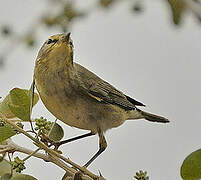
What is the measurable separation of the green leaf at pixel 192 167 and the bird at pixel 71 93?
37.6 inches

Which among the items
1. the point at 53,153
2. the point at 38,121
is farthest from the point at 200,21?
the point at 38,121

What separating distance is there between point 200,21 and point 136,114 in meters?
2.13

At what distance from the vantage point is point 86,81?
2.67m

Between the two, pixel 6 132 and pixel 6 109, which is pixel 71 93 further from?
pixel 6 132

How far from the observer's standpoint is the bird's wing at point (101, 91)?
8.66 ft

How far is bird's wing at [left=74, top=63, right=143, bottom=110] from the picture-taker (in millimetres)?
2639

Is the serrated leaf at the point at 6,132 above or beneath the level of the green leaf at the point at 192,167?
beneath

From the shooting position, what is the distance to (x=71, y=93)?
2.45 metres

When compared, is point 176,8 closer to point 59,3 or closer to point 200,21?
point 200,21

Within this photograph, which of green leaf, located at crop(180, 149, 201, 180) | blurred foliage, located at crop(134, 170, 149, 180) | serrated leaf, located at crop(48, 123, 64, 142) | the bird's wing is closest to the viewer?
green leaf, located at crop(180, 149, 201, 180)

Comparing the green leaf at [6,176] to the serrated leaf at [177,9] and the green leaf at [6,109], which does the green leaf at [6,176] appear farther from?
the serrated leaf at [177,9]

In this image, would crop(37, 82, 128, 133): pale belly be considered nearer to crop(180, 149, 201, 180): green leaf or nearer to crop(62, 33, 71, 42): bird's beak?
crop(62, 33, 71, 42): bird's beak

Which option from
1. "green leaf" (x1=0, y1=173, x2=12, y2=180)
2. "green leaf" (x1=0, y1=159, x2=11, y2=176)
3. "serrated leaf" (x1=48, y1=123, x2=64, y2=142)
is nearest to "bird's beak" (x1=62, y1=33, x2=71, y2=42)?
"serrated leaf" (x1=48, y1=123, x2=64, y2=142)

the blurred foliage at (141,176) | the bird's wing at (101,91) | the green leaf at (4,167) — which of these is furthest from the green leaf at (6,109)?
the bird's wing at (101,91)
